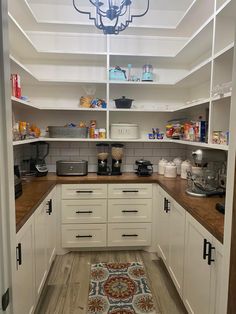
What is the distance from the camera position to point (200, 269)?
150 cm

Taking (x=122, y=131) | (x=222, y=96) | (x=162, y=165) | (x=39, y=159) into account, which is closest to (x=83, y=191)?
(x=39, y=159)

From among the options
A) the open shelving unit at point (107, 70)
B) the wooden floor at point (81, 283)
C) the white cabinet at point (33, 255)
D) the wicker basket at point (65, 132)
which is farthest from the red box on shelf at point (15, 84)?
the wooden floor at point (81, 283)

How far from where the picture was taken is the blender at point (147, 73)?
114 inches

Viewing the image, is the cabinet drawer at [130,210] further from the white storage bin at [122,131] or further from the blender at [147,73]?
the blender at [147,73]

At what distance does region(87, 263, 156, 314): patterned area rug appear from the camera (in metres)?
1.94

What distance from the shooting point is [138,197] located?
9.00ft

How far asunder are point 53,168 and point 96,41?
1.67 meters

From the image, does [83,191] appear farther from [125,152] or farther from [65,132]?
[125,152]

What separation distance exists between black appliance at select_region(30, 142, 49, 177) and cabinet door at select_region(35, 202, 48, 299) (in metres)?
0.76

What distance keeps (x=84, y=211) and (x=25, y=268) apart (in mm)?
1218

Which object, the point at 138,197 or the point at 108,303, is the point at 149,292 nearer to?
the point at 108,303

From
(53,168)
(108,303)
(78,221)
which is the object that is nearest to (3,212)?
(108,303)

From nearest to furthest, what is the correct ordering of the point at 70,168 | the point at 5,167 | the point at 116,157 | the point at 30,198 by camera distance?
the point at 5,167, the point at 30,198, the point at 70,168, the point at 116,157

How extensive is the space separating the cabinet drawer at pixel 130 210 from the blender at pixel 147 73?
1.43 m
